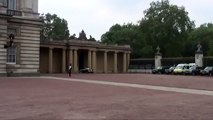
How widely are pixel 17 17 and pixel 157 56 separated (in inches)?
1655

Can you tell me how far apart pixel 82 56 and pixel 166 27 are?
1131 inches

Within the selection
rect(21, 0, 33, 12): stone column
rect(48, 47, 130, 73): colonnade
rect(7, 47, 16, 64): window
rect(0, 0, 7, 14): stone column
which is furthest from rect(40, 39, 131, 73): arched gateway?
rect(0, 0, 7, 14): stone column

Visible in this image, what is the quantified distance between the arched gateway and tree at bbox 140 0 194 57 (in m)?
18.4

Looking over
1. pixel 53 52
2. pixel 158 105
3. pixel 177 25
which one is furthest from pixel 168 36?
pixel 158 105

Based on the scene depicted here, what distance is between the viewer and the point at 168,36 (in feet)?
328

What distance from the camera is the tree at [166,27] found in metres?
99.0

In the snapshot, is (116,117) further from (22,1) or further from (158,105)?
(22,1)

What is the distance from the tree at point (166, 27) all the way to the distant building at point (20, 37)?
53068mm

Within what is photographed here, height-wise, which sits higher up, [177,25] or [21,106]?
[177,25]

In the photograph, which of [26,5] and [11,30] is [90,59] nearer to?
[26,5]

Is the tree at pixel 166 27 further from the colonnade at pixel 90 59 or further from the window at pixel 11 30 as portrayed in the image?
the window at pixel 11 30

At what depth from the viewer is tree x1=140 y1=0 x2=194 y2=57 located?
99.0m

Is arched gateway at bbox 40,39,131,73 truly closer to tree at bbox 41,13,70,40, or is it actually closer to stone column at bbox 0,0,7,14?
stone column at bbox 0,0,7,14

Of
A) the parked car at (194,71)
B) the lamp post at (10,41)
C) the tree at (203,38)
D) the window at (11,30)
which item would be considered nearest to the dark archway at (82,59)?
the parked car at (194,71)
